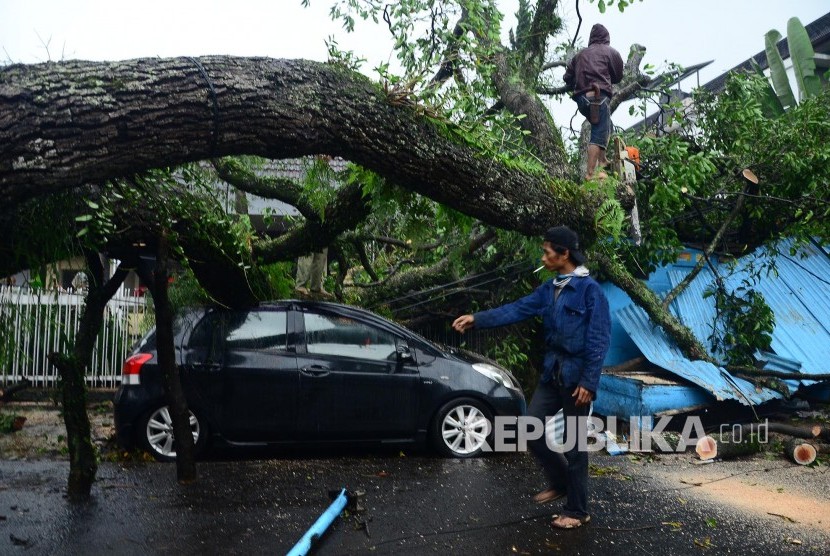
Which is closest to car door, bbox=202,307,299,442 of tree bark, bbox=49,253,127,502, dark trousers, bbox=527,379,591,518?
tree bark, bbox=49,253,127,502

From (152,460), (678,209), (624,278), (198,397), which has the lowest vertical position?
(152,460)

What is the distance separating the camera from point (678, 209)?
11.4 m

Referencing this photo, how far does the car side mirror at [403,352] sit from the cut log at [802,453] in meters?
4.20

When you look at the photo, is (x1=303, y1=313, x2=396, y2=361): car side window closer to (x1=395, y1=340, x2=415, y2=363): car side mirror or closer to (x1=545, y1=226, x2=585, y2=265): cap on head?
(x1=395, y1=340, x2=415, y2=363): car side mirror

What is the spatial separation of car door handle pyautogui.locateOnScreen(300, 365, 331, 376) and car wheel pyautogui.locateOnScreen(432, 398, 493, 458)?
4.19ft

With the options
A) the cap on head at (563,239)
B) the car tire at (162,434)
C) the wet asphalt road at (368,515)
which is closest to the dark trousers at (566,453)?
the wet asphalt road at (368,515)

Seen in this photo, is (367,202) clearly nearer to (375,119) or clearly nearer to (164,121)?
(375,119)

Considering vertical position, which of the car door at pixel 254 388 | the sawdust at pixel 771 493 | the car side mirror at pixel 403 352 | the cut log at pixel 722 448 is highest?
the car side mirror at pixel 403 352

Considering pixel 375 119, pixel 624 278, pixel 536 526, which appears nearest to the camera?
pixel 375 119

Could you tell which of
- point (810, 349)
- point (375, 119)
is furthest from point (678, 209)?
point (375, 119)

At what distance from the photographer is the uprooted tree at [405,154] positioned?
397cm

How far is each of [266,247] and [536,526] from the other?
5082 millimetres

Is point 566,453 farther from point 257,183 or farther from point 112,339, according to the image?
point 112,339

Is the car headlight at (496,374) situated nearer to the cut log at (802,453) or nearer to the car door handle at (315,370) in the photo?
the car door handle at (315,370)
